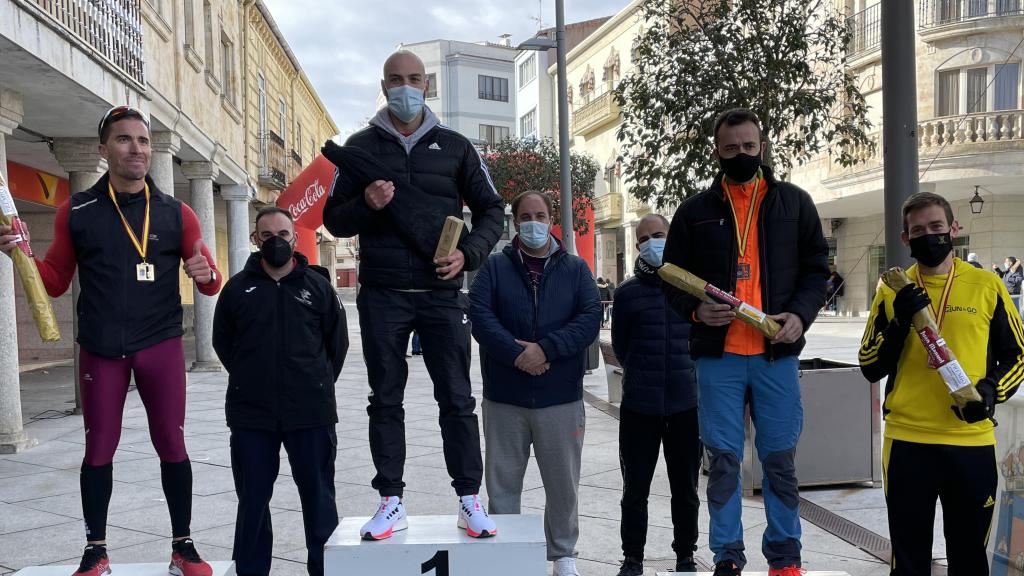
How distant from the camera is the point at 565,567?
429cm

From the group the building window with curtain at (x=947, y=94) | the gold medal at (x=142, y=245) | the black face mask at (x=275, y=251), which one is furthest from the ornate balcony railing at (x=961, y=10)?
the gold medal at (x=142, y=245)

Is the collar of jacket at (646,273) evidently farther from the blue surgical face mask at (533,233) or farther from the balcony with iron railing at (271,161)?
the balcony with iron railing at (271,161)

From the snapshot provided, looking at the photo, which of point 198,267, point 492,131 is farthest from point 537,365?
point 492,131

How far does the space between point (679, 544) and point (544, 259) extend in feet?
5.53

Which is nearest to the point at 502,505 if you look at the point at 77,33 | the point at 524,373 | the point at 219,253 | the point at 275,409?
the point at 524,373

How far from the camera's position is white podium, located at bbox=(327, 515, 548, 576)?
350 cm

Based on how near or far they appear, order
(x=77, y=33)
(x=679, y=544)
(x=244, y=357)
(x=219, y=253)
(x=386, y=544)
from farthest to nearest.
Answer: (x=219, y=253) < (x=77, y=33) < (x=679, y=544) < (x=244, y=357) < (x=386, y=544)

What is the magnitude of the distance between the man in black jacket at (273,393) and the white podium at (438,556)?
0.62 m

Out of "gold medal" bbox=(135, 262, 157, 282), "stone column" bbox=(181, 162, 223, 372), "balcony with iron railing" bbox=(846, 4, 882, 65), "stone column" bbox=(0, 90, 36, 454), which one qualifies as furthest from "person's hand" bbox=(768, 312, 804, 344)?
"balcony with iron railing" bbox=(846, 4, 882, 65)

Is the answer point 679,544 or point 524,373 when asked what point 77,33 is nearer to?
point 524,373

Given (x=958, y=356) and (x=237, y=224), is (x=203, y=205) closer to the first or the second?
(x=237, y=224)

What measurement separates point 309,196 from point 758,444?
291 inches

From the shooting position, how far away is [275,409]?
4.11 metres

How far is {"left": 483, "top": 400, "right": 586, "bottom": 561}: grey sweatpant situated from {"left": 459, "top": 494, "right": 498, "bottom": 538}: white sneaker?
54 cm
